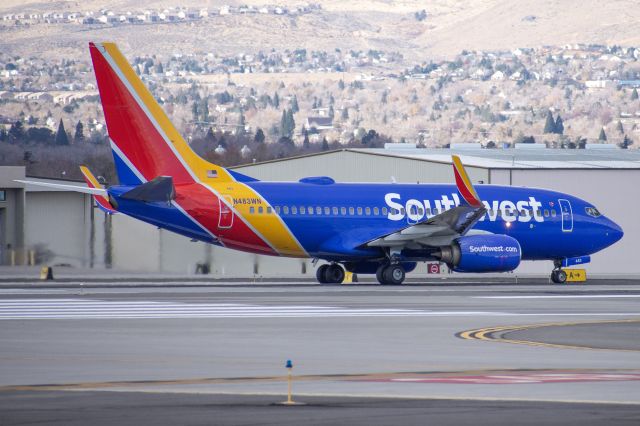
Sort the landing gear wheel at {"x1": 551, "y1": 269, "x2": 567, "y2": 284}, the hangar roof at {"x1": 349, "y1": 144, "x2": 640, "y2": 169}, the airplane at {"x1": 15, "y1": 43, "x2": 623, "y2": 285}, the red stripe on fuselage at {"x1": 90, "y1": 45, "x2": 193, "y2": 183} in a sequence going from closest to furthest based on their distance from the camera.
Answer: the red stripe on fuselage at {"x1": 90, "y1": 45, "x2": 193, "y2": 183}, the airplane at {"x1": 15, "y1": 43, "x2": 623, "y2": 285}, the landing gear wheel at {"x1": 551, "y1": 269, "x2": 567, "y2": 284}, the hangar roof at {"x1": 349, "y1": 144, "x2": 640, "y2": 169}

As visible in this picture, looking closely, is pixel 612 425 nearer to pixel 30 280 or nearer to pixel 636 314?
pixel 636 314

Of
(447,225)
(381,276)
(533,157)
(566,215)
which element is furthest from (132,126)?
(533,157)

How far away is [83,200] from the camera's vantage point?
183ft

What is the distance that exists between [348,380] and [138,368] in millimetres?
3241

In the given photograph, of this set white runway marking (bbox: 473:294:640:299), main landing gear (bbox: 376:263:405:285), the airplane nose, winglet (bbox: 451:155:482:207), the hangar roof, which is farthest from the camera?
the hangar roof

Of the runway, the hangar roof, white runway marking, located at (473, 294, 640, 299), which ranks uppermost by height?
the hangar roof

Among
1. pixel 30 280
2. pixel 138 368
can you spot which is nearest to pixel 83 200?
pixel 30 280

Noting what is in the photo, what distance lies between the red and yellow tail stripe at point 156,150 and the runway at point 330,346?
4944 mm

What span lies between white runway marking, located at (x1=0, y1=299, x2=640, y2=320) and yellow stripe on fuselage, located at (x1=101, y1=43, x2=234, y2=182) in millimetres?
9379

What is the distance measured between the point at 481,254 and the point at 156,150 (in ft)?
34.5

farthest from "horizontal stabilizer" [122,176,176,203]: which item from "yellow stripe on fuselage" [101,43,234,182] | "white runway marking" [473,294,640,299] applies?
"white runway marking" [473,294,640,299]

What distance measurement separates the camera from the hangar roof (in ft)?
202

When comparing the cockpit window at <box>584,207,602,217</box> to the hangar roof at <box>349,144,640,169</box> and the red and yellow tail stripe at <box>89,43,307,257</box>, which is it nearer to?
the hangar roof at <box>349,144,640,169</box>

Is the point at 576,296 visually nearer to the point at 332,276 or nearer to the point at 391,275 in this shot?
the point at 391,275
